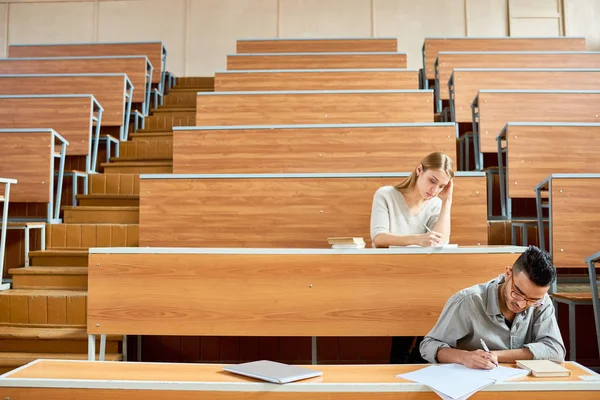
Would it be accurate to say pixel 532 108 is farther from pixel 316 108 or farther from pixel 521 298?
pixel 521 298

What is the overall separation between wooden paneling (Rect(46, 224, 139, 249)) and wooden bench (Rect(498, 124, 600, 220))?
3.23 feet

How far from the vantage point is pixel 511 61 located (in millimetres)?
2264

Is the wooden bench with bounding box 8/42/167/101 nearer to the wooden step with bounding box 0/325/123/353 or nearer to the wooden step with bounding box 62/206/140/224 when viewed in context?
the wooden step with bounding box 62/206/140/224

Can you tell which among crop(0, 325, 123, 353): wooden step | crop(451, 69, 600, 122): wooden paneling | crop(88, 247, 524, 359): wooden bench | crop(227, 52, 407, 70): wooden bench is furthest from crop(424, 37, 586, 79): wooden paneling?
crop(0, 325, 123, 353): wooden step

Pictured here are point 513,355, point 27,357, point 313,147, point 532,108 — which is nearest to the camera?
point 513,355

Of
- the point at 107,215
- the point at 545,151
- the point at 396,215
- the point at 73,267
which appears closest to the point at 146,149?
the point at 107,215

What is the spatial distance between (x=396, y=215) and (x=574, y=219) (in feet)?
1.27

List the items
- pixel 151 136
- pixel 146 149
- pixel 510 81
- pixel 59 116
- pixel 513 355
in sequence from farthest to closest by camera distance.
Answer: pixel 151 136 → pixel 146 149 → pixel 510 81 → pixel 59 116 → pixel 513 355

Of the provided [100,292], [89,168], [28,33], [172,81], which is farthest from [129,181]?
[28,33]

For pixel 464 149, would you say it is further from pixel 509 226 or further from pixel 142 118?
pixel 142 118

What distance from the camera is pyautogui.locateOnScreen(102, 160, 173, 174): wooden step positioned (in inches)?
75.5

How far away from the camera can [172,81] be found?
304 centimetres

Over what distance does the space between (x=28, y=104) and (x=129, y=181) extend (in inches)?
16.5

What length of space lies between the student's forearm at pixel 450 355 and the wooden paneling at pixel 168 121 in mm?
1769
